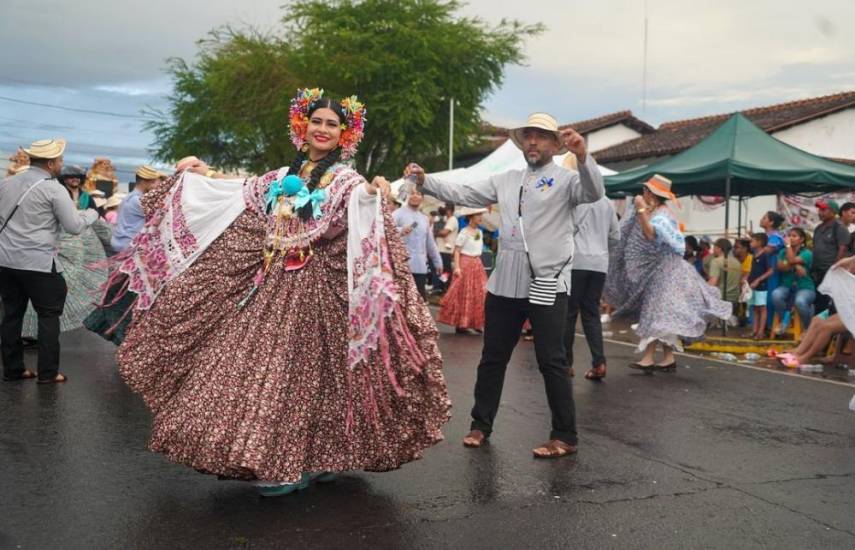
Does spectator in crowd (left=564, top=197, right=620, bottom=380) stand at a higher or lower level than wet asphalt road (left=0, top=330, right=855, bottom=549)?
higher

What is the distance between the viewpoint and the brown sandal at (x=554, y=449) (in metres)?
5.94

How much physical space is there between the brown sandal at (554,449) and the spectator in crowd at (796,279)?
820 centimetres

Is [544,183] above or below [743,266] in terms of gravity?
above

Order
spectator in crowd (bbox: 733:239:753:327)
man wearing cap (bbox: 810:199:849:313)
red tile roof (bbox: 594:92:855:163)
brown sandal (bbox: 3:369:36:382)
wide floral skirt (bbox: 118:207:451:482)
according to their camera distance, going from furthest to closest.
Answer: red tile roof (bbox: 594:92:855:163), spectator in crowd (bbox: 733:239:753:327), man wearing cap (bbox: 810:199:849:313), brown sandal (bbox: 3:369:36:382), wide floral skirt (bbox: 118:207:451:482)

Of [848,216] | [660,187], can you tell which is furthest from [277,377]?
[848,216]

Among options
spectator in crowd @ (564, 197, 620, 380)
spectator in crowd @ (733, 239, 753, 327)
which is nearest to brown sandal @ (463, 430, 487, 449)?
spectator in crowd @ (564, 197, 620, 380)

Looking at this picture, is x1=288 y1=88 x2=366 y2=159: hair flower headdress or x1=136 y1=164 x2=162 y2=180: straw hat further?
x1=136 y1=164 x2=162 y2=180: straw hat

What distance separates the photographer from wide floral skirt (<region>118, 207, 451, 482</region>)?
4695 mm

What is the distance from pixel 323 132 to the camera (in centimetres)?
529

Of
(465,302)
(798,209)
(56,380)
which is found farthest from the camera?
(798,209)

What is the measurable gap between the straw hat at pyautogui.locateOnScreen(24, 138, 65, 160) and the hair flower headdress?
3.43m

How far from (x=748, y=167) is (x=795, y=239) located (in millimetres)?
1304

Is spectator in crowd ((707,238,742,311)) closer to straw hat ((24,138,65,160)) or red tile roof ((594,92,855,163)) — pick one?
straw hat ((24,138,65,160))

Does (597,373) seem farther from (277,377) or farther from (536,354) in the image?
(277,377)
